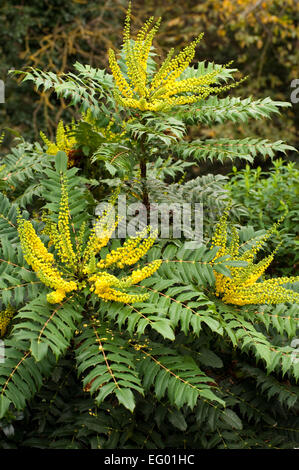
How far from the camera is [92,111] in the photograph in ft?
7.59

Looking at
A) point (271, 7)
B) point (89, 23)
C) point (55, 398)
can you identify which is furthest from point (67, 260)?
point (271, 7)

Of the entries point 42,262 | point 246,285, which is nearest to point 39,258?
point 42,262

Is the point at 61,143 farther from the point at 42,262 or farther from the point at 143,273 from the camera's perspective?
the point at 143,273

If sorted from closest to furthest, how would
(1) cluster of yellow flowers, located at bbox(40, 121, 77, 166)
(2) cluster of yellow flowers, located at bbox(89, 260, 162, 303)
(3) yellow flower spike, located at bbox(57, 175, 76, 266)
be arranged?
(2) cluster of yellow flowers, located at bbox(89, 260, 162, 303) → (3) yellow flower spike, located at bbox(57, 175, 76, 266) → (1) cluster of yellow flowers, located at bbox(40, 121, 77, 166)

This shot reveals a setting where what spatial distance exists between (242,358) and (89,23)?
18.0 feet

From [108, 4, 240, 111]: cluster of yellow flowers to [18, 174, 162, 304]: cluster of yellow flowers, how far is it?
527 millimetres

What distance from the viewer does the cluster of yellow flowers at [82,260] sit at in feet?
6.09

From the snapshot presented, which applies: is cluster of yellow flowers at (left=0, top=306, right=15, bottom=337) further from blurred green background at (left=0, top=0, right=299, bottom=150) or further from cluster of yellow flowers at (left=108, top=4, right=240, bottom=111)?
blurred green background at (left=0, top=0, right=299, bottom=150)

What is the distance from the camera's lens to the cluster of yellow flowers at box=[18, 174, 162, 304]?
6.09ft

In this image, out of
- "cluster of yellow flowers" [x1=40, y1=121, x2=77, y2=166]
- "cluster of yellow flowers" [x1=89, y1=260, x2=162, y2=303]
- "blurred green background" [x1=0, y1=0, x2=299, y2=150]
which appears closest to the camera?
"cluster of yellow flowers" [x1=89, y1=260, x2=162, y2=303]

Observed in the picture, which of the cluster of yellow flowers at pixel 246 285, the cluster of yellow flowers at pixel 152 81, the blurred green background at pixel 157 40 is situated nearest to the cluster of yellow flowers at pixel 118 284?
the cluster of yellow flowers at pixel 246 285

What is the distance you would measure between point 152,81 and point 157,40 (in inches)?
159

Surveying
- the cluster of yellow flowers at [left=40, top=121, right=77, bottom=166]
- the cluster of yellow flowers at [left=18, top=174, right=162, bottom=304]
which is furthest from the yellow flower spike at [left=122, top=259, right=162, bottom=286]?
the cluster of yellow flowers at [left=40, top=121, right=77, bottom=166]

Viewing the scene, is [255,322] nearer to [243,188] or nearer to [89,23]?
[243,188]
